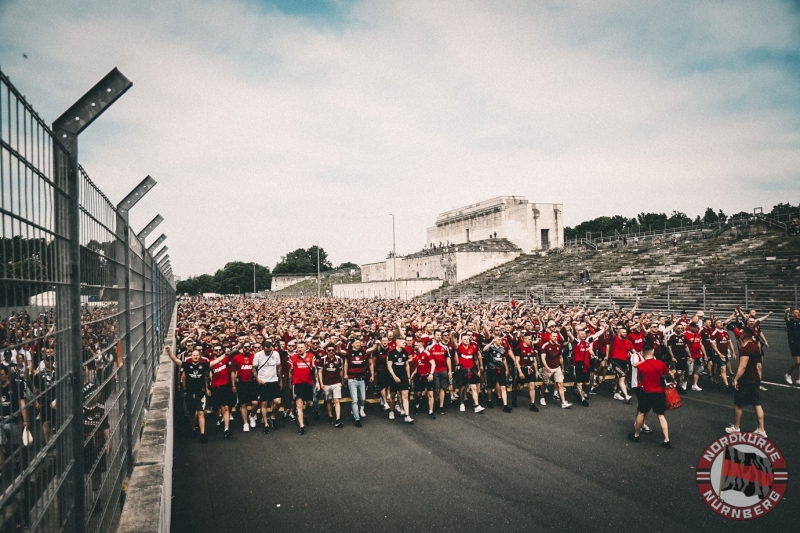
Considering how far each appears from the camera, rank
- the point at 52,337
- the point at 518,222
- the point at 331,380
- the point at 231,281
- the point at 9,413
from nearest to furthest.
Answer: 1. the point at 9,413
2. the point at 52,337
3. the point at 331,380
4. the point at 518,222
5. the point at 231,281

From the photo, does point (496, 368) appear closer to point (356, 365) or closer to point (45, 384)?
point (356, 365)

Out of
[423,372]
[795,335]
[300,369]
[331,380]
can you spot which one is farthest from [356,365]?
[795,335]

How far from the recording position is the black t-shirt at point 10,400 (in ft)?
4.55

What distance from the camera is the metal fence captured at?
1.46 meters

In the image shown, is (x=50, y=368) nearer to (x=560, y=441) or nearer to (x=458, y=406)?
(x=560, y=441)

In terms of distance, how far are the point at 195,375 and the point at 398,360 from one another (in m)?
4.13

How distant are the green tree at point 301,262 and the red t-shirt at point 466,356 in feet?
377

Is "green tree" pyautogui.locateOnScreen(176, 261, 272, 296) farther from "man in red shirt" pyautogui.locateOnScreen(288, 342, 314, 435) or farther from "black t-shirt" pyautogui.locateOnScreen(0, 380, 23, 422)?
"black t-shirt" pyautogui.locateOnScreen(0, 380, 23, 422)

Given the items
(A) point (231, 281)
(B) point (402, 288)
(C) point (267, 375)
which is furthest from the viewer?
(A) point (231, 281)

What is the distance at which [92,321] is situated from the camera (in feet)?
8.66

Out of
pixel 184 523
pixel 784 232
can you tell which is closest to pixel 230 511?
pixel 184 523

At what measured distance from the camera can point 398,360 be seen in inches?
414

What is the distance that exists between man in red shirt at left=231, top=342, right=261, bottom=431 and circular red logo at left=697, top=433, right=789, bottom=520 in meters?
7.90

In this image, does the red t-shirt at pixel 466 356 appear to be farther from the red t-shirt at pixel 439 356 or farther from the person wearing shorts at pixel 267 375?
the person wearing shorts at pixel 267 375
